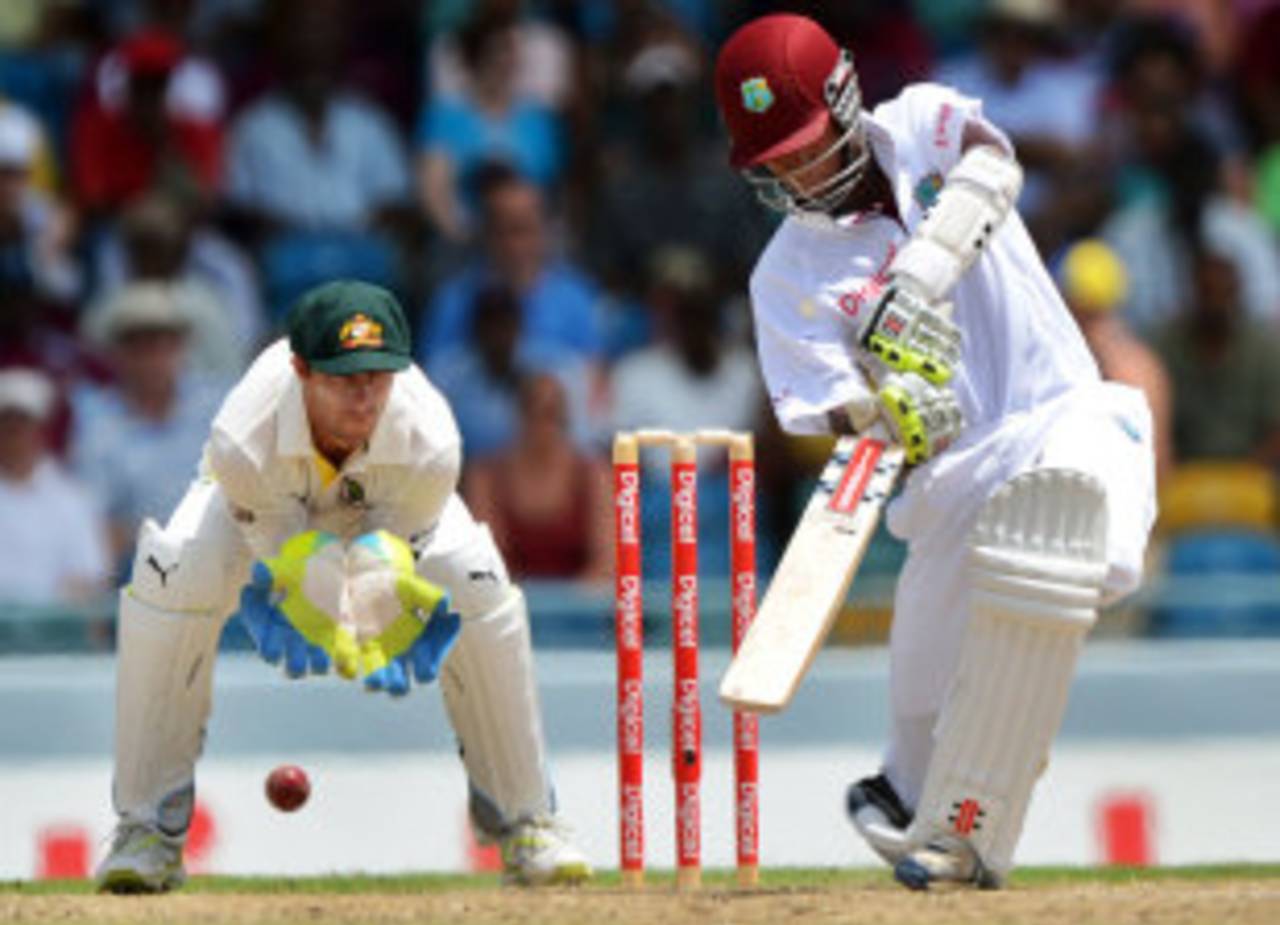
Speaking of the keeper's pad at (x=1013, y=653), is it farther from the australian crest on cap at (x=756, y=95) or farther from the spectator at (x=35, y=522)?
the spectator at (x=35, y=522)

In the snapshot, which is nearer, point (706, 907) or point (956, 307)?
point (706, 907)

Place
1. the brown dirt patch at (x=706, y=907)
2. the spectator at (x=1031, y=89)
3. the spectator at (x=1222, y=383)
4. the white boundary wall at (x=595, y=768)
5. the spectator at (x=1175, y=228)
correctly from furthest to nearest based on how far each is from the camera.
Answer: the spectator at (x=1031, y=89) < the spectator at (x=1175, y=228) < the spectator at (x=1222, y=383) < the white boundary wall at (x=595, y=768) < the brown dirt patch at (x=706, y=907)

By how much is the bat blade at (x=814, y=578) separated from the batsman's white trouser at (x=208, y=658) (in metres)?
0.68

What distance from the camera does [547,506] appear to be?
9.90 meters

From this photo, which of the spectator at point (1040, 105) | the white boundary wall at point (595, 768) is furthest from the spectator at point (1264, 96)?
the white boundary wall at point (595, 768)

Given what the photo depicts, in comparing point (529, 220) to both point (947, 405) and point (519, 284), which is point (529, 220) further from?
point (947, 405)

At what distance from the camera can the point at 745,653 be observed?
636cm

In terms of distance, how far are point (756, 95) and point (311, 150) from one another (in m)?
4.65

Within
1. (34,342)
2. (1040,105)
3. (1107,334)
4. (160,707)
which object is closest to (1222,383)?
(1107,334)

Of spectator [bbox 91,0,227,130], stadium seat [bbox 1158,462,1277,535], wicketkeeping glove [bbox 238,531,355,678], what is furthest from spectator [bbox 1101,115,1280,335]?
wicketkeeping glove [bbox 238,531,355,678]

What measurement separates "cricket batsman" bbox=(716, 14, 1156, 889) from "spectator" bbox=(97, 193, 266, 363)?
390 centimetres

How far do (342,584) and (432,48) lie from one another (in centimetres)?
521

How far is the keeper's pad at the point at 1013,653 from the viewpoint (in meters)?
6.36

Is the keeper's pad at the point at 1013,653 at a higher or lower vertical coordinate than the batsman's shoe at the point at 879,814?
higher
